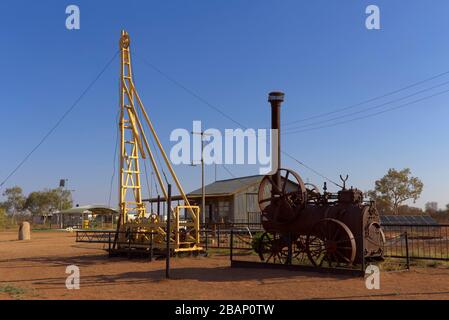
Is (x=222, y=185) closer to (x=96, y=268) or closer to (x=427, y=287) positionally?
(x=96, y=268)

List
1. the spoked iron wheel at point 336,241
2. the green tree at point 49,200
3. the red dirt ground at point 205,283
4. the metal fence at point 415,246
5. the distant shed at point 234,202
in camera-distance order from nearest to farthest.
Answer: the red dirt ground at point 205,283 → the spoked iron wheel at point 336,241 → the metal fence at point 415,246 → the distant shed at point 234,202 → the green tree at point 49,200

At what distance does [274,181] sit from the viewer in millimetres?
15797

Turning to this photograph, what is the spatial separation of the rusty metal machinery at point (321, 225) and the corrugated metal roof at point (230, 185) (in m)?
19.9

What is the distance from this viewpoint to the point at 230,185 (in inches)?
1575

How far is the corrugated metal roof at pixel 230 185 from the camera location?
1441 inches

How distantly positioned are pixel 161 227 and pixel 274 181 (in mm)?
5707

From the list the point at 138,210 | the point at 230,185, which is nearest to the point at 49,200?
the point at 230,185

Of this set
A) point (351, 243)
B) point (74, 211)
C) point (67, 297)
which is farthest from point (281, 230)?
point (74, 211)

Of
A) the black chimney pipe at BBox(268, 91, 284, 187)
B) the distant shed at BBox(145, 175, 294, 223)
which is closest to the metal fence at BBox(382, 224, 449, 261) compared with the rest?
the black chimney pipe at BBox(268, 91, 284, 187)

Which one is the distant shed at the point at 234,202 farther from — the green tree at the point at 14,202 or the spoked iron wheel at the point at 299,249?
the green tree at the point at 14,202

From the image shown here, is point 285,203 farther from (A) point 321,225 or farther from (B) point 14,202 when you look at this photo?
(B) point 14,202

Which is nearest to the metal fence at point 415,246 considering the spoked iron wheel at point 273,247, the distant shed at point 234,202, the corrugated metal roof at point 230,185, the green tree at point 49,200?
the spoked iron wheel at point 273,247

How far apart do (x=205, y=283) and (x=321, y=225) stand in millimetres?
3944

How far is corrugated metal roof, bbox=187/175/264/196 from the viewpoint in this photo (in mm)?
36594
